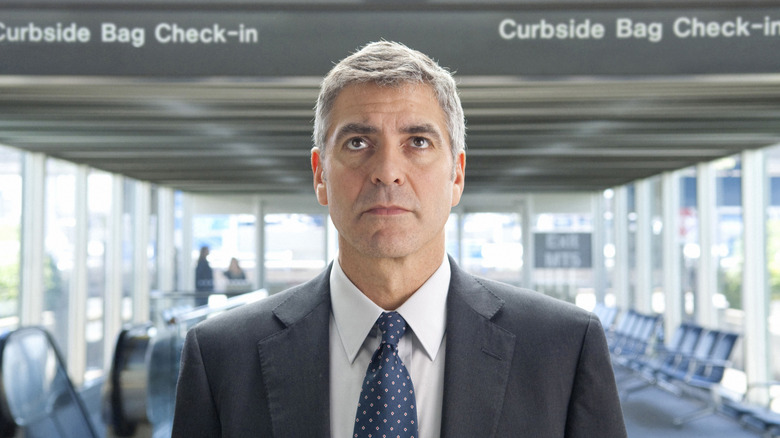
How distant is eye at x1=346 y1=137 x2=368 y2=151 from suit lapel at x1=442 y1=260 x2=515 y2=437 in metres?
0.36

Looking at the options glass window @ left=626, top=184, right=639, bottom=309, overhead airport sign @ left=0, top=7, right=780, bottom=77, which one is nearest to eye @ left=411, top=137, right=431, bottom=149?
overhead airport sign @ left=0, top=7, right=780, bottom=77

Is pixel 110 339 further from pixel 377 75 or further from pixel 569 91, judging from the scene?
pixel 377 75

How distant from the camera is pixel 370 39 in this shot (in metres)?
4.98

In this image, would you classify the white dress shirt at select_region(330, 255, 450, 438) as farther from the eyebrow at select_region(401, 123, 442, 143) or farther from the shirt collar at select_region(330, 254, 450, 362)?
the eyebrow at select_region(401, 123, 442, 143)

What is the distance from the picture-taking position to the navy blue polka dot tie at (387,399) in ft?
4.57

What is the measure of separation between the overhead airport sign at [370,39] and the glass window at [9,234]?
535 cm

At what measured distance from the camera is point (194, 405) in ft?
4.96

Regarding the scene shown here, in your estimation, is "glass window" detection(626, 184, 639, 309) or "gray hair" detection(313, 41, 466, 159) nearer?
"gray hair" detection(313, 41, 466, 159)

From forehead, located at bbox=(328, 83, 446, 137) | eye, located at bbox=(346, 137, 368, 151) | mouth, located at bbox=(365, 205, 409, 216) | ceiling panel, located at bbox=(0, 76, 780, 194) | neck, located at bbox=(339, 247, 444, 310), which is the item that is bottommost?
neck, located at bbox=(339, 247, 444, 310)

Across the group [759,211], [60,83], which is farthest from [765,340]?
[60,83]

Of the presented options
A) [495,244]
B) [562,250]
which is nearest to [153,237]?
[495,244]

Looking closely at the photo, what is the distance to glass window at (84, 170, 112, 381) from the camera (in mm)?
12984

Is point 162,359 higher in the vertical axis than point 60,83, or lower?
lower

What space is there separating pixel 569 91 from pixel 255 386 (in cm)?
563
